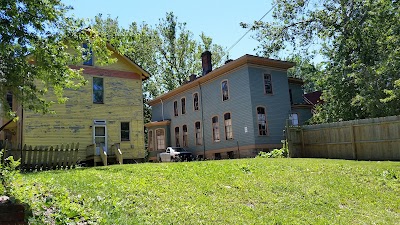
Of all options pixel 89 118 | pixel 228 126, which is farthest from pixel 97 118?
pixel 228 126

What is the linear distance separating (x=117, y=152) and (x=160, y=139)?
1427 cm

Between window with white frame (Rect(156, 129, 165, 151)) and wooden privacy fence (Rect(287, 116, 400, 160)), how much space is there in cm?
1832

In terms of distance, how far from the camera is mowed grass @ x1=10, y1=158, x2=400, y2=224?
6.14 meters

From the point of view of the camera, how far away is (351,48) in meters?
25.5

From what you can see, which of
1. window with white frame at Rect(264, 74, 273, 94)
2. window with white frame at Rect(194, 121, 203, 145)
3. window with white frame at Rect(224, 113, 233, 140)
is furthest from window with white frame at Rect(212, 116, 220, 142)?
window with white frame at Rect(264, 74, 273, 94)

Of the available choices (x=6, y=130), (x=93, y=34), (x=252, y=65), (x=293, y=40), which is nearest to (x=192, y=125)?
(x=252, y=65)

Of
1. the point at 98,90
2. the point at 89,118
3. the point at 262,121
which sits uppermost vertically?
the point at 98,90

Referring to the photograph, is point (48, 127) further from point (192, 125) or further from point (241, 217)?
point (241, 217)

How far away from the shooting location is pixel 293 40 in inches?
1187

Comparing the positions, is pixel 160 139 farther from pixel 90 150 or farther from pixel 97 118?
pixel 90 150

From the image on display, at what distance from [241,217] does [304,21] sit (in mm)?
25929

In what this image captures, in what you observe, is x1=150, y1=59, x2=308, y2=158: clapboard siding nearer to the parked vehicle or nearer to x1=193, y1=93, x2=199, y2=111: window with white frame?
x1=193, y1=93, x2=199, y2=111: window with white frame

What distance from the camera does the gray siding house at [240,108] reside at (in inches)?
955

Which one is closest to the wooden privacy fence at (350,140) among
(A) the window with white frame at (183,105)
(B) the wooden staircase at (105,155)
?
(B) the wooden staircase at (105,155)
